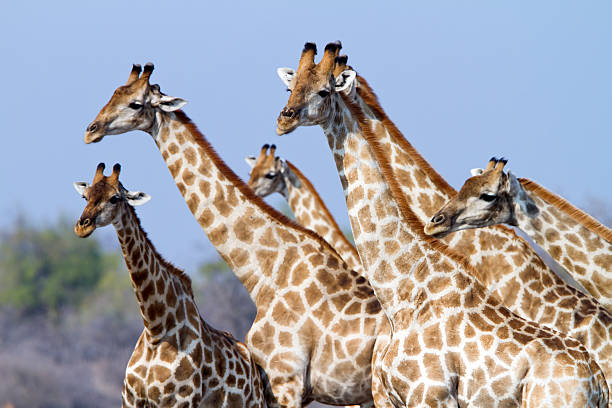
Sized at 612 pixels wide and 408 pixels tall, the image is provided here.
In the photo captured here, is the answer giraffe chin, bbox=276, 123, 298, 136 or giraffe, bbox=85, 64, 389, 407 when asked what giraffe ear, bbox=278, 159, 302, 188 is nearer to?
giraffe, bbox=85, 64, 389, 407

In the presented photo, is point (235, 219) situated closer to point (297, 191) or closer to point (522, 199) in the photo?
point (522, 199)

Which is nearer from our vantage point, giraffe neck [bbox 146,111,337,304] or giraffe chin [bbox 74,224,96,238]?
giraffe chin [bbox 74,224,96,238]

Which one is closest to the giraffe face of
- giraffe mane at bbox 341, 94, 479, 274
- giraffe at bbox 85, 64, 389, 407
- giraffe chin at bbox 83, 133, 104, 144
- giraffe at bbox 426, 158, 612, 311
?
giraffe at bbox 85, 64, 389, 407

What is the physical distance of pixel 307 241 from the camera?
397 inches

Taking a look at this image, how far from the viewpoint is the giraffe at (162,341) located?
8.92 metres

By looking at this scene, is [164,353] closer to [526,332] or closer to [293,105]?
[293,105]

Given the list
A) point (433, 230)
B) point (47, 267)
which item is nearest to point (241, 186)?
point (433, 230)

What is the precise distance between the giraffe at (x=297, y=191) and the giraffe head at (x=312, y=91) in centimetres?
320

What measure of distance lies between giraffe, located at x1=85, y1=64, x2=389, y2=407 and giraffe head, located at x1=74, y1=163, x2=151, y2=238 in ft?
2.79

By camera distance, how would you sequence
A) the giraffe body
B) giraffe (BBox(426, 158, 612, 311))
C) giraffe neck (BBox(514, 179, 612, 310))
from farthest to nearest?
the giraffe body < giraffe neck (BBox(514, 179, 612, 310)) < giraffe (BBox(426, 158, 612, 311))

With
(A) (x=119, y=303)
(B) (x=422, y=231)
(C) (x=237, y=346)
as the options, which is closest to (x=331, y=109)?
(B) (x=422, y=231)

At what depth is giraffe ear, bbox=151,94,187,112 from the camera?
10.2 metres

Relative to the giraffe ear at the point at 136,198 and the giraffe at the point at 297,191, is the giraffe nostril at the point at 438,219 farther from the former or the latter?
the giraffe at the point at 297,191

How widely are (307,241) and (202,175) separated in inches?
47.4
